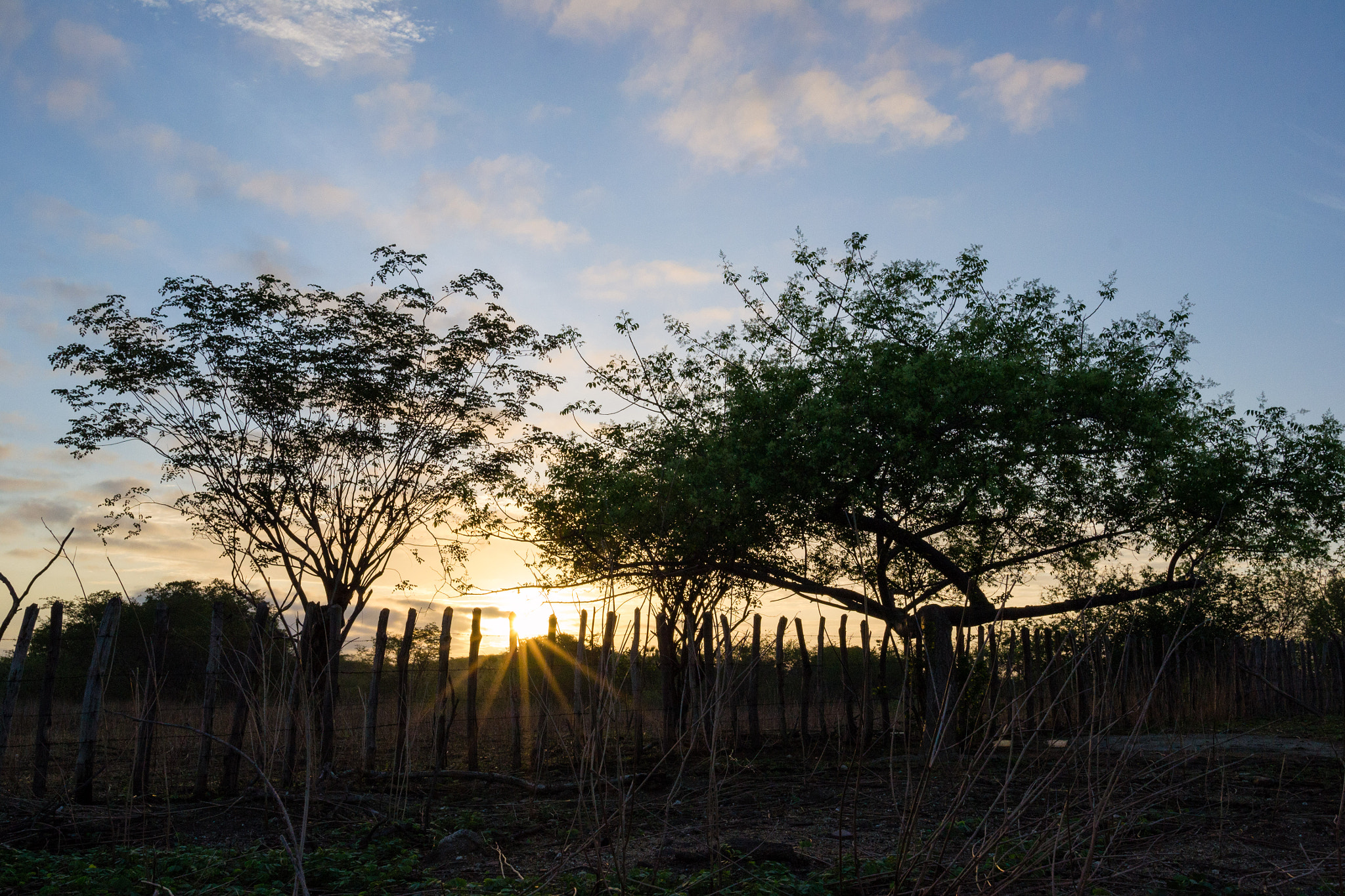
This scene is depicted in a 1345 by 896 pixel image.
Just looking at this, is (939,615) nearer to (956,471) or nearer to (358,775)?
(956,471)

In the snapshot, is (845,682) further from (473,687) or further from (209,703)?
(209,703)

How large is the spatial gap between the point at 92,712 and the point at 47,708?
0.67 meters

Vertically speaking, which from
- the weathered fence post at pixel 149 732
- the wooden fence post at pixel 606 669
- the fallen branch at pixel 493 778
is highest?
the wooden fence post at pixel 606 669

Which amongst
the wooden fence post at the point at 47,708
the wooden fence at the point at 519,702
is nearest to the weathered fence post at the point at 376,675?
the wooden fence at the point at 519,702

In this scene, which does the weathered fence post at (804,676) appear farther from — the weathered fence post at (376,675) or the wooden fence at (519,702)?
the weathered fence post at (376,675)

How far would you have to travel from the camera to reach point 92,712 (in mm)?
7879

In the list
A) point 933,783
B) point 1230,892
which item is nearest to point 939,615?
point 933,783

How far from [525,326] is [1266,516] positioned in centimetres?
1072

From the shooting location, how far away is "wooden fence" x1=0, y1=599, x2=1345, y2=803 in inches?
177

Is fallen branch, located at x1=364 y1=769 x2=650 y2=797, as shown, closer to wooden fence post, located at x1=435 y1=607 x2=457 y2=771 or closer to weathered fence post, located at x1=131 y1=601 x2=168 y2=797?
wooden fence post, located at x1=435 y1=607 x2=457 y2=771

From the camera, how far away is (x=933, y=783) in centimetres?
780

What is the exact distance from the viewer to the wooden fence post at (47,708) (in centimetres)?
793

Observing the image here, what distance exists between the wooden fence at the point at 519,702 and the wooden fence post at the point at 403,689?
1.4 inches

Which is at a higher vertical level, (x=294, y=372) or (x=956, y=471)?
(x=294, y=372)
